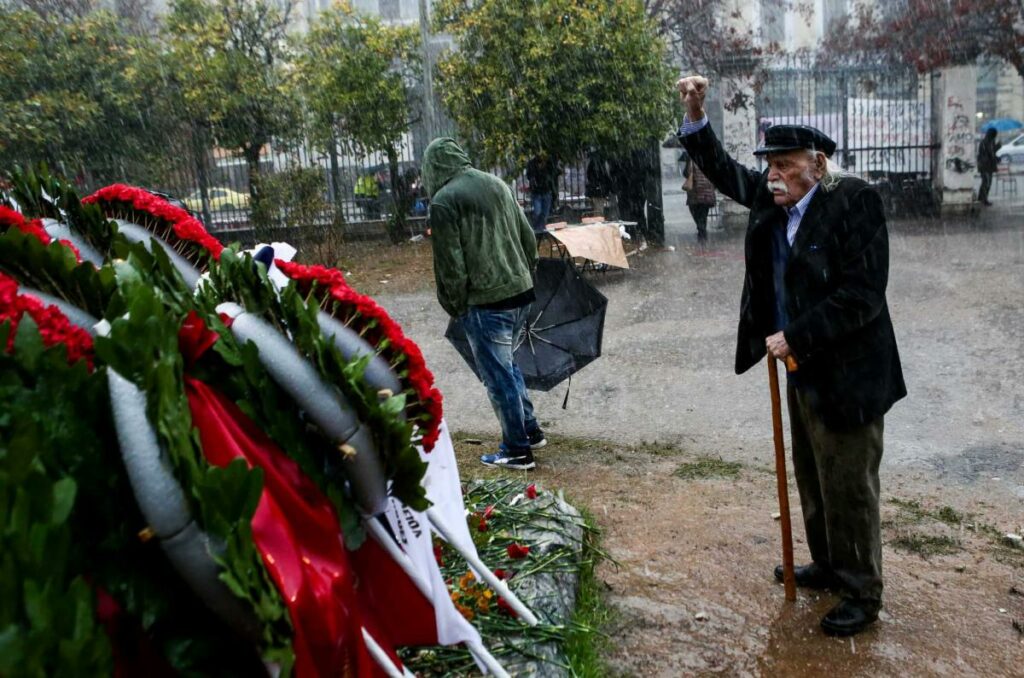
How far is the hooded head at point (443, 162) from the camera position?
5.67 metres

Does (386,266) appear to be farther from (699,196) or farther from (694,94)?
(694,94)

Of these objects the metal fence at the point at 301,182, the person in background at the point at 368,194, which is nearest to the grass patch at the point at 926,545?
the metal fence at the point at 301,182

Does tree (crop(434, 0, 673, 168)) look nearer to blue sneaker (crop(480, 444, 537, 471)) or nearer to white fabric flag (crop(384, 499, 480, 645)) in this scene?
blue sneaker (crop(480, 444, 537, 471))

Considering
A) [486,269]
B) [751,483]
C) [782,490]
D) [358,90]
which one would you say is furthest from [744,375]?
[358,90]

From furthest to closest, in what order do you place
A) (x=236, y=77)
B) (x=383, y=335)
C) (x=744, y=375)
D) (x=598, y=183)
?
(x=236, y=77) → (x=598, y=183) → (x=744, y=375) → (x=383, y=335)

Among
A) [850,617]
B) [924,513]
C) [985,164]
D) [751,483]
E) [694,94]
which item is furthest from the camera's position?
[985,164]

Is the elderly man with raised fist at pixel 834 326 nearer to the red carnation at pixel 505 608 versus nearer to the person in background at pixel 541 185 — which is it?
the red carnation at pixel 505 608

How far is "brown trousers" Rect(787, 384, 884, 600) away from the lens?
146 inches

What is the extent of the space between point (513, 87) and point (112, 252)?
11793 millimetres

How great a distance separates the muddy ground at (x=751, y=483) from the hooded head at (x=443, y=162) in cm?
171

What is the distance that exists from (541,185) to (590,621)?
1218 cm

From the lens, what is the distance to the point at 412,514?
110 inches

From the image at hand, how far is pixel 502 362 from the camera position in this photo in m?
5.71

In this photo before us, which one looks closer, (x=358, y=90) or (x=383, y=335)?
(x=383, y=335)
